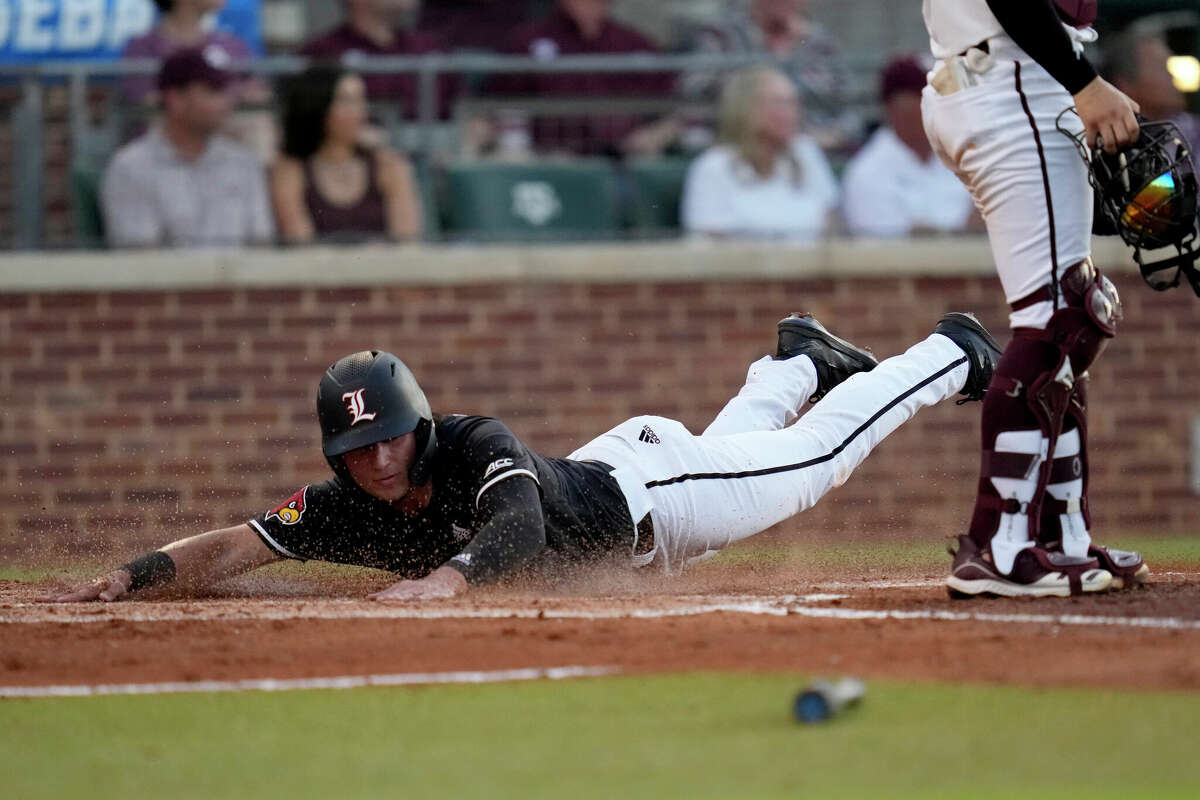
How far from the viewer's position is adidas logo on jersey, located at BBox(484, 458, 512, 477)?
509 cm

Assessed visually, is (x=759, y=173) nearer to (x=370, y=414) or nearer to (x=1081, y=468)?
(x=370, y=414)

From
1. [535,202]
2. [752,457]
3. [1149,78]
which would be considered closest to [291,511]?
[752,457]

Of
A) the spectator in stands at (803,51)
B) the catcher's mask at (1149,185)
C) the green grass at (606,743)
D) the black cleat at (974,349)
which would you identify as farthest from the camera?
the spectator in stands at (803,51)

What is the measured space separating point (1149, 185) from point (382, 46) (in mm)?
6550

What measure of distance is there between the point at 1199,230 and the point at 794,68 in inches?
228

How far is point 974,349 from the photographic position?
6.12 metres

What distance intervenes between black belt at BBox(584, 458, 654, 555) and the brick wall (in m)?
3.94

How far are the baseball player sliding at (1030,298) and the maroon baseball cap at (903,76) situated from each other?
17.2 feet

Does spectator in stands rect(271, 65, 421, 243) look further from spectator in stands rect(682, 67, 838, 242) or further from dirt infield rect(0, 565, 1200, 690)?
dirt infield rect(0, 565, 1200, 690)

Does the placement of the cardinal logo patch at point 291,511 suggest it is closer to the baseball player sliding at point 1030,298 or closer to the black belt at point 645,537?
the black belt at point 645,537

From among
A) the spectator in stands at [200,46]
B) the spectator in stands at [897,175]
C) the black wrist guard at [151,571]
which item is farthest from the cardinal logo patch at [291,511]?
the spectator in stands at [897,175]

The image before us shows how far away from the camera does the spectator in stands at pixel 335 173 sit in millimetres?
9227

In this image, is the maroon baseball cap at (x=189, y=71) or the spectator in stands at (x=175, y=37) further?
the spectator in stands at (x=175, y=37)

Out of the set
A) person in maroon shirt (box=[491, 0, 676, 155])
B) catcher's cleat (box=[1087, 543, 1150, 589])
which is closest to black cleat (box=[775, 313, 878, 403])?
catcher's cleat (box=[1087, 543, 1150, 589])
